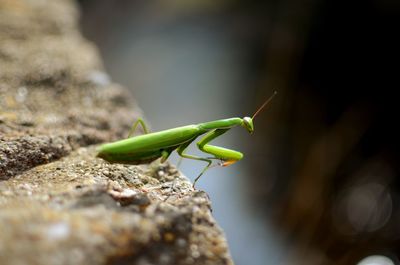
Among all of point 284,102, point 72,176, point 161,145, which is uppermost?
point 161,145

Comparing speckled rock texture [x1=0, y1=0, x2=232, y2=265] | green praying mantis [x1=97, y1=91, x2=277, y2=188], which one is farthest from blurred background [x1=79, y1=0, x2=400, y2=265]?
green praying mantis [x1=97, y1=91, x2=277, y2=188]

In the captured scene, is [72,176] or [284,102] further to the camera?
[284,102]

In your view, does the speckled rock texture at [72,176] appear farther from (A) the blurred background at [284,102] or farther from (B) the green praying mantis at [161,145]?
(A) the blurred background at [284,102]

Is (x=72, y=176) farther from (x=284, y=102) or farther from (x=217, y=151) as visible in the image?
(x=284, y=102)

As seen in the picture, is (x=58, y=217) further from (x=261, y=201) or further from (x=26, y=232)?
(x=261, y=201)

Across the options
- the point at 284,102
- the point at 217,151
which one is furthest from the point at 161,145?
the point at 284,102

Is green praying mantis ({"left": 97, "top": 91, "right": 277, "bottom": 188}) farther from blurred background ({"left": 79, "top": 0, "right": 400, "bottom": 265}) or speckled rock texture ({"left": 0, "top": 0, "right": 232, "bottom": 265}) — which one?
blurred background ({"left": 79, "top": 0, "right": 400, "bottom": 265})

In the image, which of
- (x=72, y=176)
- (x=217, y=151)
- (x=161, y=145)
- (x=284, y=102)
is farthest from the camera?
(x=284, y=102)
